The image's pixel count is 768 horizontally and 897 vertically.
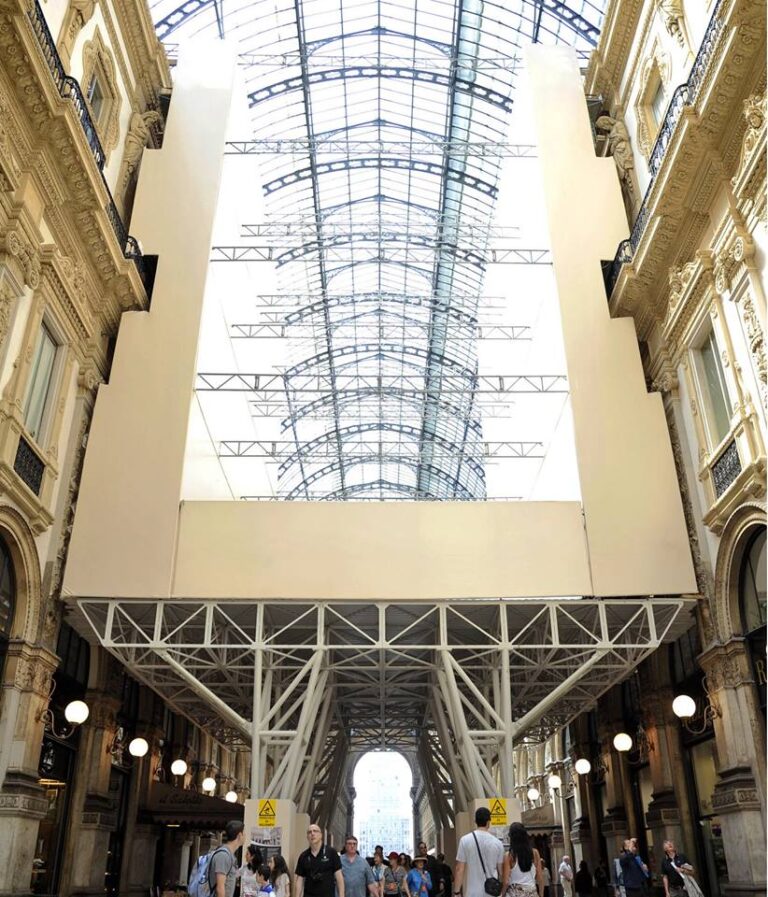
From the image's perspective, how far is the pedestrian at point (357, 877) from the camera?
10502 millimetres

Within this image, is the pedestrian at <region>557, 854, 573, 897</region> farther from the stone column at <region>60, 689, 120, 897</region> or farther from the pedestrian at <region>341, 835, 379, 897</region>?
the pedestrian at <region>341, 835, 379, 897</region>

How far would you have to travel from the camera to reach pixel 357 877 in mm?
10742

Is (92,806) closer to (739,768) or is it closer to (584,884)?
(584,884)

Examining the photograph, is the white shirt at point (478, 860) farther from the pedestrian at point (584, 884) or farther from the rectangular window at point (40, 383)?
the pedestrian at point (584, 884)

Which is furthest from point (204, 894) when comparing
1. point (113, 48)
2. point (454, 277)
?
point (454, 277)

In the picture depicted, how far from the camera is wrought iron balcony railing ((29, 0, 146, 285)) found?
601 inches

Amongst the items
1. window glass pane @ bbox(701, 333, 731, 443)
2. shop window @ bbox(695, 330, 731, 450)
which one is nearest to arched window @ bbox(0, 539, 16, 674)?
shop window @ bbox(695, 330, 731, 450)

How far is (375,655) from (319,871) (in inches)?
507

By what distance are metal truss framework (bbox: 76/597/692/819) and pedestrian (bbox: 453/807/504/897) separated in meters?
7.80

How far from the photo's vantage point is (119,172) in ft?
70.9

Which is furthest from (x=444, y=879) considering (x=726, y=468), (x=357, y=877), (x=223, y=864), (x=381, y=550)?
(x=223, y=864)

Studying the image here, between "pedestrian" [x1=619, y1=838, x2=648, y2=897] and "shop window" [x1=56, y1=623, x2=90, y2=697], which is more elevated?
"shop window" [x1=56, y1=623, x2=90, y2=697]

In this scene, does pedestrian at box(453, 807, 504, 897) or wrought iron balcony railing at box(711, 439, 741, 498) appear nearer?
pedestrian at box(453, 807, 504, 897)

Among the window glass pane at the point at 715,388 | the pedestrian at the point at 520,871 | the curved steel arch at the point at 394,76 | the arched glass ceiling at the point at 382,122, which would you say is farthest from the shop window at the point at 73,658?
the curved steel arch at the point at 394,76
